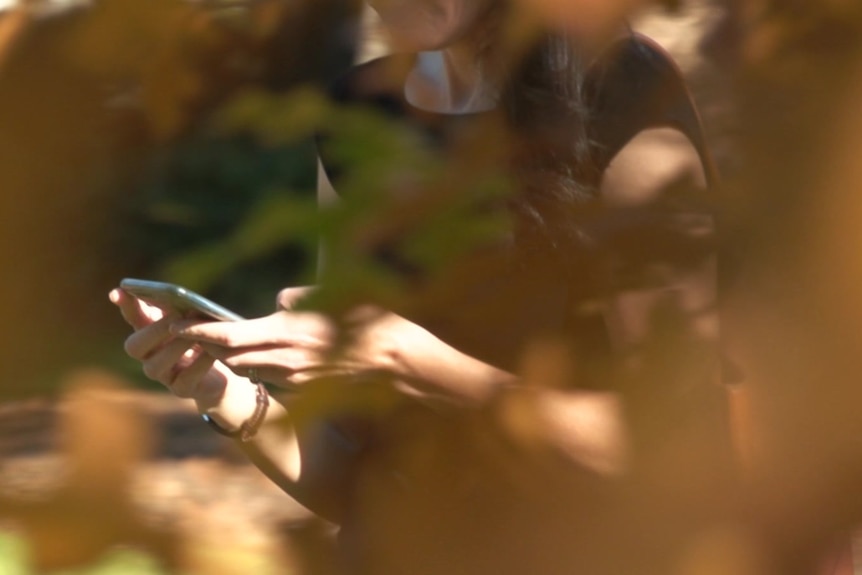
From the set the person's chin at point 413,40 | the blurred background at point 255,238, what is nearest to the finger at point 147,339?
the blurred background at point 255,238

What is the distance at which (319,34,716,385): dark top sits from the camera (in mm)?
896

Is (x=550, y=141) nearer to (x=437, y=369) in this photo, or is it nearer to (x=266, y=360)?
(x=437, y=369)

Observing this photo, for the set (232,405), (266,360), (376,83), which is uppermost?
(376,83)

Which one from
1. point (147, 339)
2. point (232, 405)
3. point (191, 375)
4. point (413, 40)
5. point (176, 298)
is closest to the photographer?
point (413, 40)

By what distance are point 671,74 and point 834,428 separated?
11.7 inches

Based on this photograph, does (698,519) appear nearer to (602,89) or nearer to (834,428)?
(834,428)

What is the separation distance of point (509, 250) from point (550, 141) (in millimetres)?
143

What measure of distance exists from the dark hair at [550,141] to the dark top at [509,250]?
0.06ft

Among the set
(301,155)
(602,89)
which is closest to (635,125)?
(602,89)

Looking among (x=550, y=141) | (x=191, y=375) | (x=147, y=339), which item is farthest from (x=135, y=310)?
(x=550, y=141)

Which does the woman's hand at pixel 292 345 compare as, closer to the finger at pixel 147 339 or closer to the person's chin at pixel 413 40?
the finger at pixel 147 339

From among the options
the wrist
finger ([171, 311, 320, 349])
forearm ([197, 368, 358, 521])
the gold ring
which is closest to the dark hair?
finger ([171, 311, 320, 349])

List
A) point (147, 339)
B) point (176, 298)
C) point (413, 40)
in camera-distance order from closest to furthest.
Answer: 1. point (413, 40)
2. point (176, 298)
3. point (147, 339)

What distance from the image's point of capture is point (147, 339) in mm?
1330
